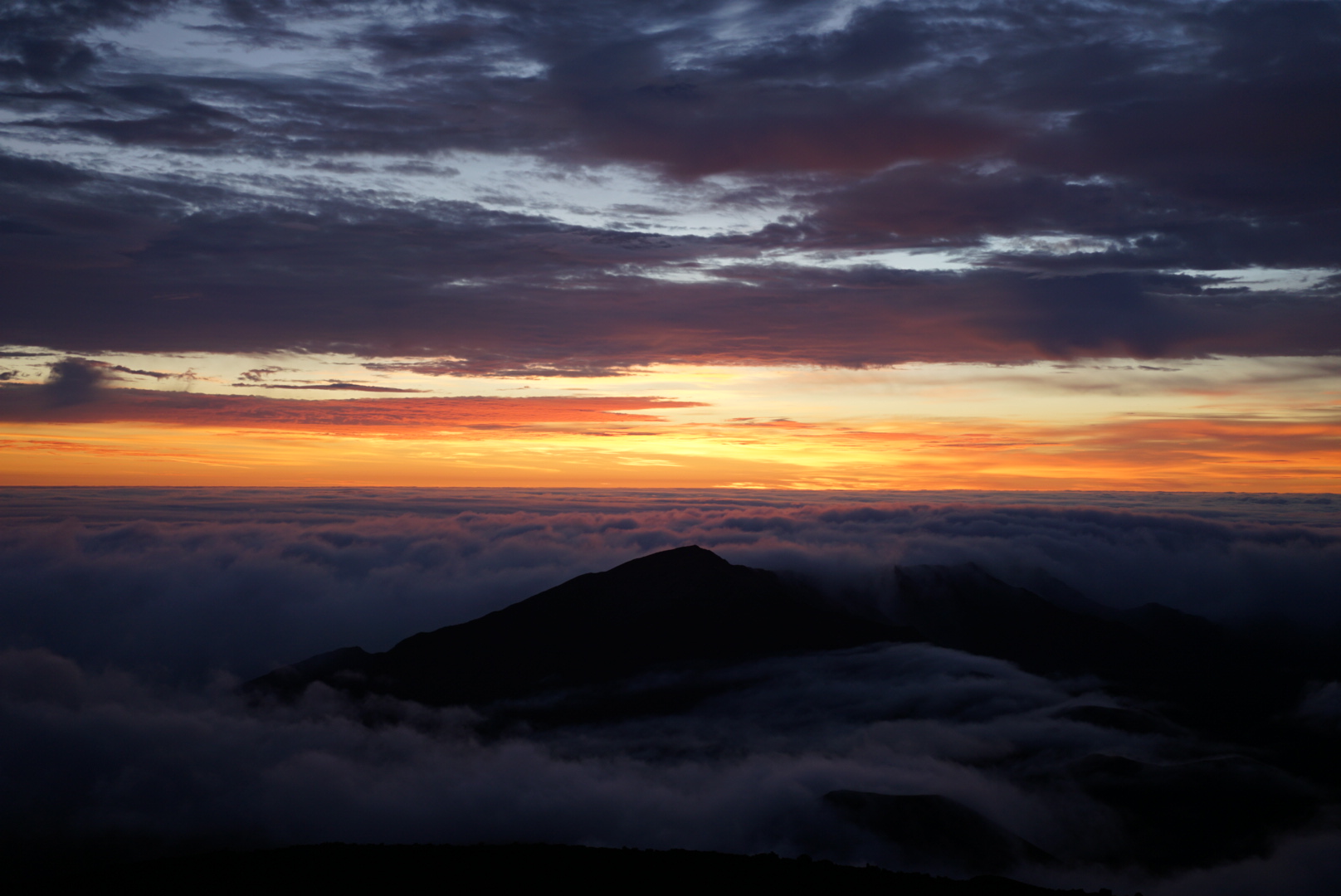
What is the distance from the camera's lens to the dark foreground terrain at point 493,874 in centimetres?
4225

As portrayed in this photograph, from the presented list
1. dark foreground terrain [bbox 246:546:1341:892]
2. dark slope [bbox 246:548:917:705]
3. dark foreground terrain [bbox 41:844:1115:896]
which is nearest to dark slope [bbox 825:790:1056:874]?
dark foreground terrain [bbox 246:546:1341:892]

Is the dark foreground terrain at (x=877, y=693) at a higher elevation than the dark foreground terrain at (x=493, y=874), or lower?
lower

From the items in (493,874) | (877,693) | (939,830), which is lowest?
(877,693)

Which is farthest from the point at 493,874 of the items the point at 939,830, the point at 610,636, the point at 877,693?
Result: the point at 610,636

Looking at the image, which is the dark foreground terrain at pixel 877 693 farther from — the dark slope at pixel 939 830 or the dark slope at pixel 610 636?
the dark slope at pixel 610 636

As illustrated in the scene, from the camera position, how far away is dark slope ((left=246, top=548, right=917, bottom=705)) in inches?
5758

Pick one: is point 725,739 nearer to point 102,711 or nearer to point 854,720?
point 854,720

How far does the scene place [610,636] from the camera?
152125 millimetres

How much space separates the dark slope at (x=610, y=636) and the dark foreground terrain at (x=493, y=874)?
94.7 metres

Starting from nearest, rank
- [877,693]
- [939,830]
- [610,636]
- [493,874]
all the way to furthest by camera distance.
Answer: [493,874], [939,830], [877,693], [610,636]

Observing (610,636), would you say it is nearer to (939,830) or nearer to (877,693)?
(877,693)

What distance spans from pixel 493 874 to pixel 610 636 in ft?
354

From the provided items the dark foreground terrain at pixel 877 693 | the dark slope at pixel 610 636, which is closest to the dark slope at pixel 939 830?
the dark foreground terrain at pixel 877 693

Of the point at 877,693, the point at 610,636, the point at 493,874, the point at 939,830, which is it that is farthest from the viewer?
the point at 610,636
